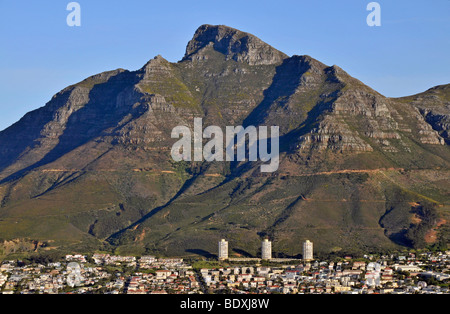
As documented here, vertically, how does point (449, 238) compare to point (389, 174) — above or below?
below

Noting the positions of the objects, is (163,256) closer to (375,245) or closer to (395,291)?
(375,245)

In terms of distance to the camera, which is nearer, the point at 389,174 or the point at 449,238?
the point at 449,238
